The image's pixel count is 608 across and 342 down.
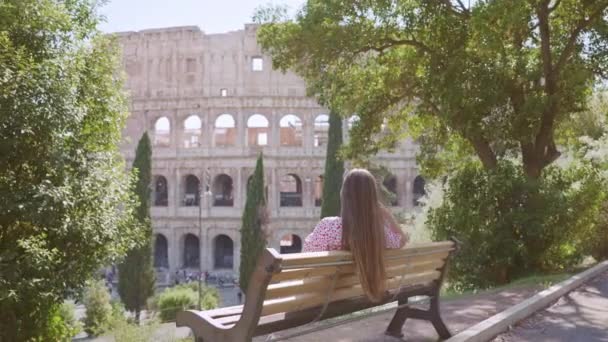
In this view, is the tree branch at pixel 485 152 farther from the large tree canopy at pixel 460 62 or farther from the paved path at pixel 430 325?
the paved path at pixel 430 325

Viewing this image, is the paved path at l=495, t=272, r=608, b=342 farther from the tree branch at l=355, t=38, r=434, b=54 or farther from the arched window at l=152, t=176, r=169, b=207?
the arched window at l=152, t=176, r=169, b=207

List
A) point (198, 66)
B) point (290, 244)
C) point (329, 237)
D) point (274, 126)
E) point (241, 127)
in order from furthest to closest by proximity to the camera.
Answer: point (290, 244), point (198, 66), point (241, 127), point (274, 126), point (329, 237)

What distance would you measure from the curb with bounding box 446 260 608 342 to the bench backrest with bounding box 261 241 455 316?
1.77 feet

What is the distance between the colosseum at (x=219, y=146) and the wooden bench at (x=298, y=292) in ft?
99.9

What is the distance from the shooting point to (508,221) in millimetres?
9633

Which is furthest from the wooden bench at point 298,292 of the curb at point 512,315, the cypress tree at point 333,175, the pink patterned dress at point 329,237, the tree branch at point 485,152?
the cypress tree at point 333,175

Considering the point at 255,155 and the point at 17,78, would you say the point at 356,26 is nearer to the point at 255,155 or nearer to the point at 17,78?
the point at 17,78

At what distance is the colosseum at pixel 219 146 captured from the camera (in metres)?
35.5

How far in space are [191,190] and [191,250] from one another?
11.7ft

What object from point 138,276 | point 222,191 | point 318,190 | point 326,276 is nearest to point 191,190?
point 222,191

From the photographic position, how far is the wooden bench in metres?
3.17

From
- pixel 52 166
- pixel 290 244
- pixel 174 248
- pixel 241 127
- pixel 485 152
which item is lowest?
pixel 290 244

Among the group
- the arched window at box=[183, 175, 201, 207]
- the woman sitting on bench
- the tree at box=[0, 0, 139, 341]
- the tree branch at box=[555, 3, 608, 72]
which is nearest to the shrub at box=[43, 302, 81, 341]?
the tree at box=[0, 0, 139, 341]

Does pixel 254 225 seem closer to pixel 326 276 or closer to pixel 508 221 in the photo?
pixel 508 221
